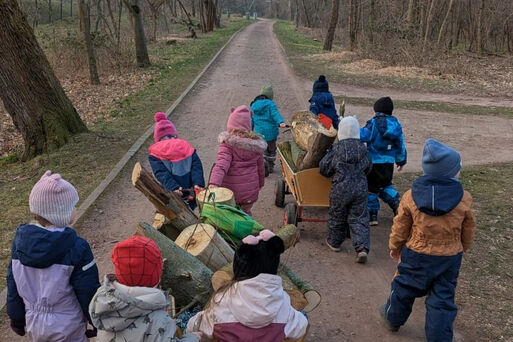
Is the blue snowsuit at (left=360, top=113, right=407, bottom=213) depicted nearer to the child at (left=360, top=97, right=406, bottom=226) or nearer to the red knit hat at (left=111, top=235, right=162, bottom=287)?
the child at (left=360, top=97, right=406, bottom=226)

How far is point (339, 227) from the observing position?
5.68m

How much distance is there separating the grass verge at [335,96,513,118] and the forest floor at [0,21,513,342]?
0.82 m

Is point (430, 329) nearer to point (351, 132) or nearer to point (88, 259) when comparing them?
point (351, 132)

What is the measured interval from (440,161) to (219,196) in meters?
2.17

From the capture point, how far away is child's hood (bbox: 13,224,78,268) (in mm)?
2953

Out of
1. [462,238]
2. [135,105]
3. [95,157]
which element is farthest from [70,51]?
[462,238]

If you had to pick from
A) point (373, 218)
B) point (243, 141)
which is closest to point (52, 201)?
point (243, 141)

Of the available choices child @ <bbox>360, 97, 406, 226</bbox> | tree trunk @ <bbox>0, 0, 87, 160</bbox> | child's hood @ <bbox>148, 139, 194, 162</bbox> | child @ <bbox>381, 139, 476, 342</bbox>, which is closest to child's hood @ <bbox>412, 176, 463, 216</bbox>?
child @ <bbox>381, 139, 476, 342</bbox>

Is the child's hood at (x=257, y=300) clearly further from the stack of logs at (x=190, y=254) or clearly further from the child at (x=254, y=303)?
the stack of logs at (x=190, y=254)

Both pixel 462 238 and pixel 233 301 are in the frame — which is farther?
pixel 462 238

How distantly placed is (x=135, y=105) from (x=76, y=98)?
2841 mm

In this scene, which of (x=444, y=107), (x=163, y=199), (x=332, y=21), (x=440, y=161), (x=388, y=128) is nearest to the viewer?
(x=440, y=161)

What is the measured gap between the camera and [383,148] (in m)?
6.21

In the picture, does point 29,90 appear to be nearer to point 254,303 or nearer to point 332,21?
point 254,303
